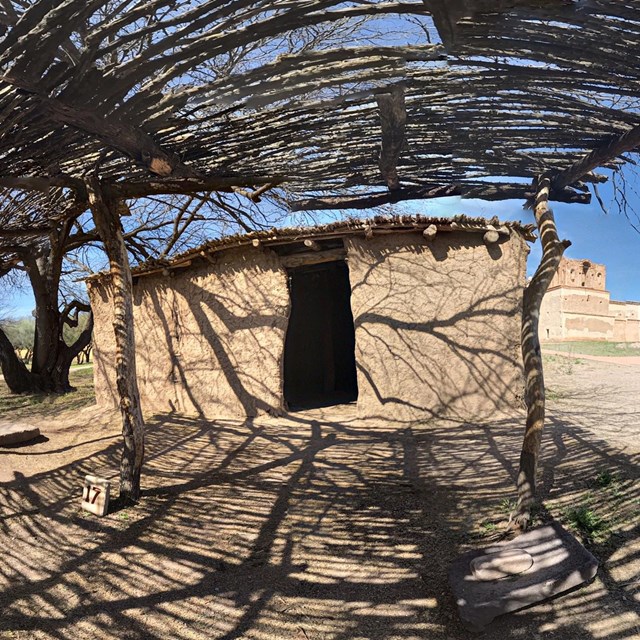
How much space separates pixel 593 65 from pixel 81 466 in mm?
5925

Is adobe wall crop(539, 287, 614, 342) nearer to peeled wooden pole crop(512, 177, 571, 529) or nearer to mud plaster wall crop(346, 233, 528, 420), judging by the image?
mud plaster wall crop(346, 233, 528, 420)

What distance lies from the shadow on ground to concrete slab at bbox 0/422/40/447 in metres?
0.83

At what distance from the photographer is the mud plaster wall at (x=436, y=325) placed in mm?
6758

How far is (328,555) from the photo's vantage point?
3.10 metres

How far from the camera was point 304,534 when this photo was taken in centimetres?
341

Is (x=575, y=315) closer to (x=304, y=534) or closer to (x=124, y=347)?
(x=304, y=534)

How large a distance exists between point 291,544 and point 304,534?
0.16 m

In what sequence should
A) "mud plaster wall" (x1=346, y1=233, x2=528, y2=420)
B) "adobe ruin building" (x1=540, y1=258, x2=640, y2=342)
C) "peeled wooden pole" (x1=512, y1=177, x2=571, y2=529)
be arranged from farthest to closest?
"adobe ruin building" (x1=540, y1=258, x2=640, y2=342), "mud plaster wall" (x1=346, y1=233, x2=528, y2=420), "peeled wooden pole" (x1=512, y1=177, x2=571, y2=529)

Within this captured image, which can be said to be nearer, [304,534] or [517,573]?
[517,573]

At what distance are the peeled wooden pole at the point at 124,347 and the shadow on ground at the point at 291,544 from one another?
1.01ft

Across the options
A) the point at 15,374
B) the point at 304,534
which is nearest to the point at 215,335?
the point at 304,534

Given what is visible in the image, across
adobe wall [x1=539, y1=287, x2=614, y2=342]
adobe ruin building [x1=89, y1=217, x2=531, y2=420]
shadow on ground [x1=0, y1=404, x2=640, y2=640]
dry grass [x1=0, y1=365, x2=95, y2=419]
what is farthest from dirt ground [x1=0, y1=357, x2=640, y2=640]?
adobe wall [x1=539, y1=287, x2=614, y2=342]

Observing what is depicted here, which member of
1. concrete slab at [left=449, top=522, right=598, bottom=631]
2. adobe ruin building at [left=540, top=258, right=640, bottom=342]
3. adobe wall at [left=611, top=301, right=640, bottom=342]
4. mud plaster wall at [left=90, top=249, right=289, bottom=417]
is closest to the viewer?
concrete slab at [left=449, top=522, right=598, bottom=631]

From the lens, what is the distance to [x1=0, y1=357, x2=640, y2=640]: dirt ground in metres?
2.43
